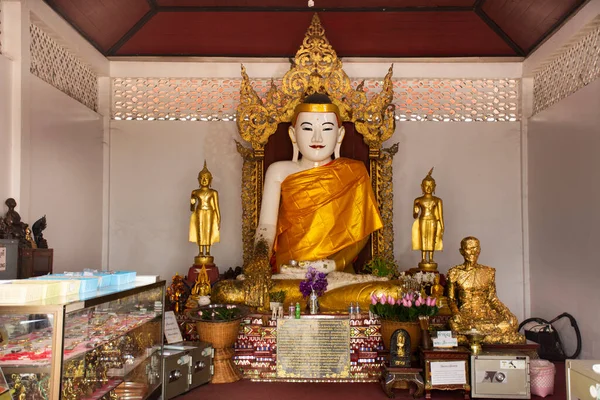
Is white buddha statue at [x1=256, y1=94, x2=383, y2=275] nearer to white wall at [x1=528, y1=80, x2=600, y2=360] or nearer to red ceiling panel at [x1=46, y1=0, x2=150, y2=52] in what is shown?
white wall at [x1=528, y1=80, x2=600, y2=360]

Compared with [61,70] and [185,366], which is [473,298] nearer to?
[185,366]

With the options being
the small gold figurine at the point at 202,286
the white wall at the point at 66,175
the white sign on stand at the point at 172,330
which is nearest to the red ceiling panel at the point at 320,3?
the white wall at the point at 66,175

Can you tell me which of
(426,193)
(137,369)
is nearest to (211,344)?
(137,369)

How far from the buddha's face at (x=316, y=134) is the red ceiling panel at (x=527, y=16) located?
1.99 m

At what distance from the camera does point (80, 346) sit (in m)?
2.54

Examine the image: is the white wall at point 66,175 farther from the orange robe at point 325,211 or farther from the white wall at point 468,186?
the white wall at point 468,186

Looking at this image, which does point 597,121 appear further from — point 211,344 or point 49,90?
point 49,90

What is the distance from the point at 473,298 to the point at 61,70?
427 cm

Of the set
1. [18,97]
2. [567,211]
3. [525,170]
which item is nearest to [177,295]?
[18,97]

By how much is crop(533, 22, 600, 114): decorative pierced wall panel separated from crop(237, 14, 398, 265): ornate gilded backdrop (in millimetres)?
1620

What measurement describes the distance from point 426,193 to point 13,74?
3685 mm

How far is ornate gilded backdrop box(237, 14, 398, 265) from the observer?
20.4 feet

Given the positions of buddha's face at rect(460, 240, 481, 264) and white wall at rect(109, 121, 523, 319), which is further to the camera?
white wall at rect(109, 121, 523, 319)

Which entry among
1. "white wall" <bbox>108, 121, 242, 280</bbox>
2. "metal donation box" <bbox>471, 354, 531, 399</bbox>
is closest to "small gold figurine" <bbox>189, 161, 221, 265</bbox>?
"white wall" <bbox>108, 121, 242, 280</bbox>
